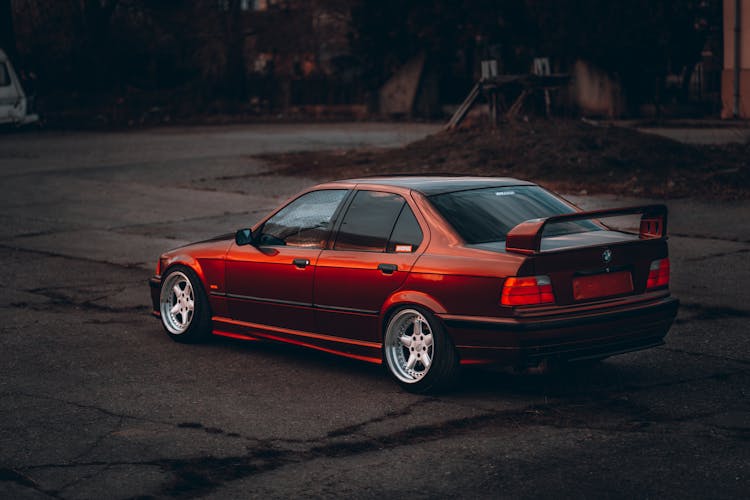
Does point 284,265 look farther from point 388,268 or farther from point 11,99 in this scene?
point 11,99

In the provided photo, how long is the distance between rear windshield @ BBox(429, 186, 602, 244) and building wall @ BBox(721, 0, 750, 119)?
2930cm

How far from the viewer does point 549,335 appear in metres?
6.91

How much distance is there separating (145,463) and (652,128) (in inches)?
1188

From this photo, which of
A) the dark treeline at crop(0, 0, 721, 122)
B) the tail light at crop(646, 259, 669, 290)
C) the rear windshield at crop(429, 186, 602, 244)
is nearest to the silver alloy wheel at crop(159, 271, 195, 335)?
the rear windshield at crop(429, 186, 602, 244)

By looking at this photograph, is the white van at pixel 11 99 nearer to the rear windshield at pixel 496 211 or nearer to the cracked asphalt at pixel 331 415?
the cracked asphalt at pixel 331 415


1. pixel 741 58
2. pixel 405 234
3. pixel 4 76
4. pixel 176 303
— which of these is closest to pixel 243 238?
pixel 176 303

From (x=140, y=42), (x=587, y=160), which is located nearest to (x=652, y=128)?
(x=587, y=160)

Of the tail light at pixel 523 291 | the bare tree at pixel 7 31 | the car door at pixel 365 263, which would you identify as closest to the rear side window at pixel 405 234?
the car door at pixel 365 263

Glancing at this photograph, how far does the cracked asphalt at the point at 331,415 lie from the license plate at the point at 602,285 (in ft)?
2.06

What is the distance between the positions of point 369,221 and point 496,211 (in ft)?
2.81

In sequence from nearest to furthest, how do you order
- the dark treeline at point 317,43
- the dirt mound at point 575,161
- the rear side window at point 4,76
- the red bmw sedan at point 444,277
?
the red bmw sedan at point 444,277
the dirt mound at point 575,161
the rear side window at point 4,76
the dark treeline at point 317,43

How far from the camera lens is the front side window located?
325 inches

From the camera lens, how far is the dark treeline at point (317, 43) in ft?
127

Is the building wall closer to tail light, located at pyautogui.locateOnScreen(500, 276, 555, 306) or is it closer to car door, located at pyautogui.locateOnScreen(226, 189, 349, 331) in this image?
car door, located at pyautogui.locateOnScreen(226, 189, 349, 331)
